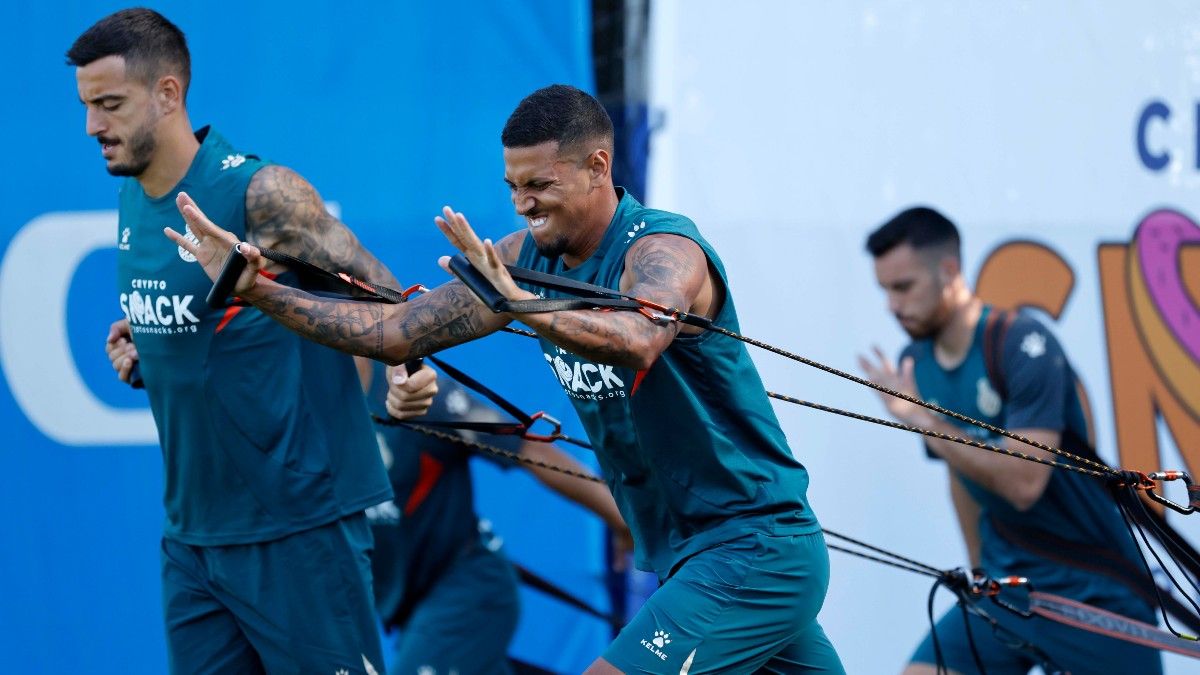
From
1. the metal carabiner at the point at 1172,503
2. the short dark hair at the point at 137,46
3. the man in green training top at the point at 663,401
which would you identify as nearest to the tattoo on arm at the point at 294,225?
the short dark hair at the point at 137,46

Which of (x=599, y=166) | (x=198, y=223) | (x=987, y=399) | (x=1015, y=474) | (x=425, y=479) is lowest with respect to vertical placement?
(x=1015, y=474)

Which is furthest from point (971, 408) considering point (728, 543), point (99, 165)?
point (99, 165)

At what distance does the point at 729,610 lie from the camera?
11.1ft

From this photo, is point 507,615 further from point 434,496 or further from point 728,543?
point 728,543

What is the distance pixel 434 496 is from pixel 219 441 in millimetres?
1382

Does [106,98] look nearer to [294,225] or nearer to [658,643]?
[294,225]

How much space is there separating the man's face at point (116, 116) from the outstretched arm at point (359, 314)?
33.7 inches

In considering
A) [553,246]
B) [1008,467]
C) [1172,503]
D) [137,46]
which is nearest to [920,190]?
[1008,467]

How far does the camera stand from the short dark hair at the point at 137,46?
13.2 ft

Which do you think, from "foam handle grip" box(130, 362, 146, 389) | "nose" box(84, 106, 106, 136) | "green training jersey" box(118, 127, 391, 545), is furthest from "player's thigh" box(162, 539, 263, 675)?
"nose" box(84, 106, 106, 136)

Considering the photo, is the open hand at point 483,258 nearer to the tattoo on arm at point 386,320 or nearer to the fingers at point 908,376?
the tattoo on arm at point 386,320

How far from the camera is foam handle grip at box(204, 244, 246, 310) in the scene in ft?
10.0

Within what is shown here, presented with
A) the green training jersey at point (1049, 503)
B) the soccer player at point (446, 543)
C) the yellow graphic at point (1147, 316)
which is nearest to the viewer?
the soccer player at point (446, 543)

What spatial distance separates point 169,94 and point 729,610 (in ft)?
6.91
